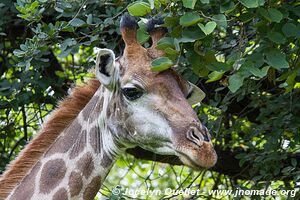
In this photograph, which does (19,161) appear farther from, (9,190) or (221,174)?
(221,174)

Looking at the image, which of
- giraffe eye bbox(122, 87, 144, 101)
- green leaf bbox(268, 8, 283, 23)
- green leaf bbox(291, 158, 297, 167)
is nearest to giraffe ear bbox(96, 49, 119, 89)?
giraffe eye bbox(122, 87, 144, 101)

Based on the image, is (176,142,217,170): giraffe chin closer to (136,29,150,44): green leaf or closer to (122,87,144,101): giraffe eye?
(122,87,144,101): giraffe eye

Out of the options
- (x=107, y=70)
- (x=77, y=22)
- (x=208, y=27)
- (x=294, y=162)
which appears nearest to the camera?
(x=208, y=27)

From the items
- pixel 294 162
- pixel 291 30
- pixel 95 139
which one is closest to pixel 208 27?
pixel 291 30

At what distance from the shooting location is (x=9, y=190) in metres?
4.94

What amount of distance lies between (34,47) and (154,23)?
99 cm

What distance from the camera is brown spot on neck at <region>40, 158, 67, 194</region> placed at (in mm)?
4801

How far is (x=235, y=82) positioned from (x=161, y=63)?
404 millimetres

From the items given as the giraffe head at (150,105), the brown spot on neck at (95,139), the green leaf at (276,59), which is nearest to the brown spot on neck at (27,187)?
the brown spot on neck at (95,139)

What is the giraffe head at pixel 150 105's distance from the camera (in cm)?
439

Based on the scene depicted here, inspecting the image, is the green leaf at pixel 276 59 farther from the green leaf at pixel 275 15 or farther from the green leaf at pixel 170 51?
the green leaf at pixel 170 51

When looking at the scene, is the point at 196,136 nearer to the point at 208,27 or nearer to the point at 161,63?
the point at 161,63

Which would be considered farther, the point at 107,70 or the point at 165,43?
the point at 107,70

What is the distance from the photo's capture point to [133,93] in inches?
184
